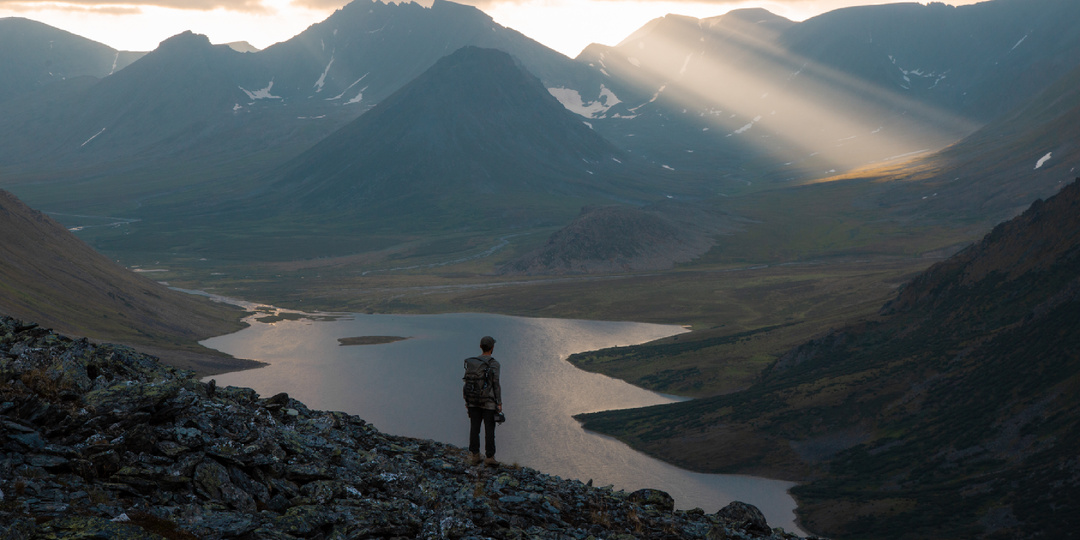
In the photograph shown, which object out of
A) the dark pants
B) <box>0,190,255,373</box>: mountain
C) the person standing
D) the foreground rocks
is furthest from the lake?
the person standing

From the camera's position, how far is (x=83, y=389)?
19.6 m

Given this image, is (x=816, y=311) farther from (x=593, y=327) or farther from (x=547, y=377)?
(x=547, y=377)

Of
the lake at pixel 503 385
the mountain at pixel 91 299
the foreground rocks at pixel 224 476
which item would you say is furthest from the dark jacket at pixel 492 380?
the mountain at pixel 91 299

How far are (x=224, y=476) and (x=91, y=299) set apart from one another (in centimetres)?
12348

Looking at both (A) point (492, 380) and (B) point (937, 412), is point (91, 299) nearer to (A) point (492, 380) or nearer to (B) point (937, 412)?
(B) point (937, 412)

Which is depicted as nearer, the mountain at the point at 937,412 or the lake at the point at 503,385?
the mountain at the point at 937,412

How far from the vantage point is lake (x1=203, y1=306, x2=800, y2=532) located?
7250 centimetres

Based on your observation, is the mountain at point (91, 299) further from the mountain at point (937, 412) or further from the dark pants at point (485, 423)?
the dark pants at point (485, 423)

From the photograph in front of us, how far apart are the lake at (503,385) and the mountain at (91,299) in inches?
289

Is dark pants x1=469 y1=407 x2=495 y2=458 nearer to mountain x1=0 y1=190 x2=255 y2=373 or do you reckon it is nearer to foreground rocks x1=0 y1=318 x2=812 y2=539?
foreground rocks x1=0 y1=318 x2=812 y2=539

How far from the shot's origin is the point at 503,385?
104 metres

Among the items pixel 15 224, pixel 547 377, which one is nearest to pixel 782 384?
pixel 547 377

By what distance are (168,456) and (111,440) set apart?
1209mm

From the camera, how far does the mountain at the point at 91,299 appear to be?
107 metres
